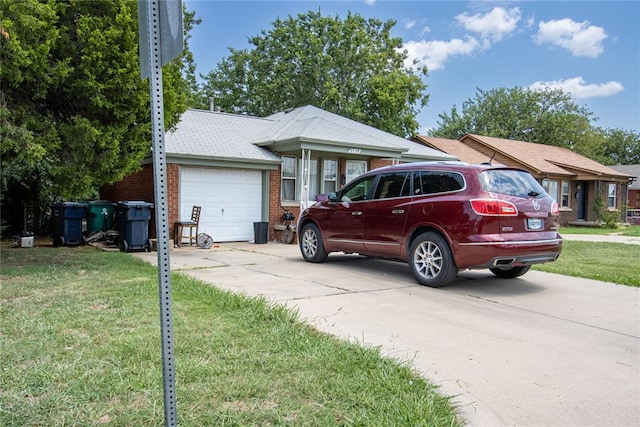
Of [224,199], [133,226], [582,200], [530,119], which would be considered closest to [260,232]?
[224,199]

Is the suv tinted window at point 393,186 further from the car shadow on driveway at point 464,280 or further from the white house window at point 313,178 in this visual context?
the white house window at point 313,178

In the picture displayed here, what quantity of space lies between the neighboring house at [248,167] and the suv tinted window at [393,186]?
5592 millimetres

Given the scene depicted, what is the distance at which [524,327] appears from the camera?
16.4ft

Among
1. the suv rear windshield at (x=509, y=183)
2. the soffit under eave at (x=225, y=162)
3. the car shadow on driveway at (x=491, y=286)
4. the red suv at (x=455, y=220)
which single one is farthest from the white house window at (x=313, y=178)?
the suv rear windshield at (x=509, y=183)

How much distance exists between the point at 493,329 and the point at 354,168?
11.7m

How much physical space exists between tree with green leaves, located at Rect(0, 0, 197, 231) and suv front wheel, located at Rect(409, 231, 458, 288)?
16.9ft

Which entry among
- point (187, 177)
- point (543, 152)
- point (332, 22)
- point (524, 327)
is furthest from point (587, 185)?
point (524, 327)

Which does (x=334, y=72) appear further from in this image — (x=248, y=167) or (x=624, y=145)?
(x=624, y=145)

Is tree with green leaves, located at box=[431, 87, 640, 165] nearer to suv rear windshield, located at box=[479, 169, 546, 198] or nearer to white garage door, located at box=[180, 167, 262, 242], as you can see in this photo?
white garage door, located at box=[180, 167, 262, 242]

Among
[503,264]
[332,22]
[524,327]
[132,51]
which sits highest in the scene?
[332,22]

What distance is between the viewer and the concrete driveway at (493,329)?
324 cm

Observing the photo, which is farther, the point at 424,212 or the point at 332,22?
the point at 332,22

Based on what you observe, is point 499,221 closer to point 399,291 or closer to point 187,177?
point 399,291

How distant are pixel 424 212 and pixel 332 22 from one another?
85.4 ft
